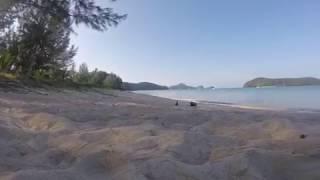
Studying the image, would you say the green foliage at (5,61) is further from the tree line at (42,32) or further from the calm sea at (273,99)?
the calm sea at (273,99)

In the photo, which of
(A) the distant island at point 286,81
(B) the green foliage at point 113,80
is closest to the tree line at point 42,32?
(B) the green foliage at point 113,80

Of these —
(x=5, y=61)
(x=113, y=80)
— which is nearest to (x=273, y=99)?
(x=5, y=61)

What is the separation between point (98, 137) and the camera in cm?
448

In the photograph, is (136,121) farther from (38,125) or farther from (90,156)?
(90,156)

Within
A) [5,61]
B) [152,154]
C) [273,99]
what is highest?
[5,61]

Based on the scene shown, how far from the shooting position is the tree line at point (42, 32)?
8836 mm

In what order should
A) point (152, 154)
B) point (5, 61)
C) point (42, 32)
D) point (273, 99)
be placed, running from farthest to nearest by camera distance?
point (273, 99) → point (5, 61) → point (42, 32) → point (152, 154)

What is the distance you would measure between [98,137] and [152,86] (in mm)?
109161

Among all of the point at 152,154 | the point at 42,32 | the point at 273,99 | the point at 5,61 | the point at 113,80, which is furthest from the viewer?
the point at 113,80

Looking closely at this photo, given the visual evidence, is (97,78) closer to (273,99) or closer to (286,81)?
(273,99)

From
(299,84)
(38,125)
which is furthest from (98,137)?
(299,84)

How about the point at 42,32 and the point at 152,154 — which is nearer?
the point at 152,154

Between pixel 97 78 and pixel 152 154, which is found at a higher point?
pixel 97 78

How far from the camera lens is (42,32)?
17234mm
